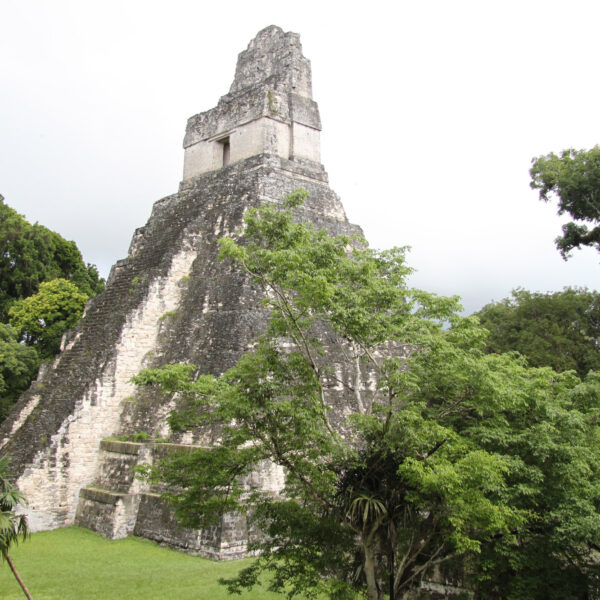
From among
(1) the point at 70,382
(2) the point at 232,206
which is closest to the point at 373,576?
(1) the point at 70,382

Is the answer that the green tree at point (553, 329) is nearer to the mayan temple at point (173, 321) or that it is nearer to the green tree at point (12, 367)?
the mayan temple at point (173, 321)

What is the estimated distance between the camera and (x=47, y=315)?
23.1 metres

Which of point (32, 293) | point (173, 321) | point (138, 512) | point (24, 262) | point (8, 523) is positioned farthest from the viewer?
point (32, 293)

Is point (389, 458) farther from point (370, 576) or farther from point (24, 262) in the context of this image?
point (24, 262)

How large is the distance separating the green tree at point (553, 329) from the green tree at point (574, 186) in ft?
25.3

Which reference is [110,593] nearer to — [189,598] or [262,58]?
[189,598]

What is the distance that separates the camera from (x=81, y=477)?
10383 mm

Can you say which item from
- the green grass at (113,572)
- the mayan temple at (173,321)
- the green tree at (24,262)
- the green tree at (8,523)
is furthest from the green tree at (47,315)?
the green tree at (8,523)

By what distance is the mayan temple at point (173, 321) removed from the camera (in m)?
9.79

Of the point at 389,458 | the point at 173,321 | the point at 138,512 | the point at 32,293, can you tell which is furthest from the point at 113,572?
the point at 32,293

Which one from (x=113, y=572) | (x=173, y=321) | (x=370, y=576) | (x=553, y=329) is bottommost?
(x=113, y=572)

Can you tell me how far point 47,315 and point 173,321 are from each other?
13698mm

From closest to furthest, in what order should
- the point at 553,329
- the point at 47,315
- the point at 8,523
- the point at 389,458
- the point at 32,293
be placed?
the point at 389,458
the point at 8,523
the point at 553,329
the point at 47,315
the point at 32,293

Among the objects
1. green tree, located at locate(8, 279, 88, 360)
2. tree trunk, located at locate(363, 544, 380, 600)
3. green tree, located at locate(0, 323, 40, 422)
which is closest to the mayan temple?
tree trunk, located at locate(363, 544, 380, 600)
